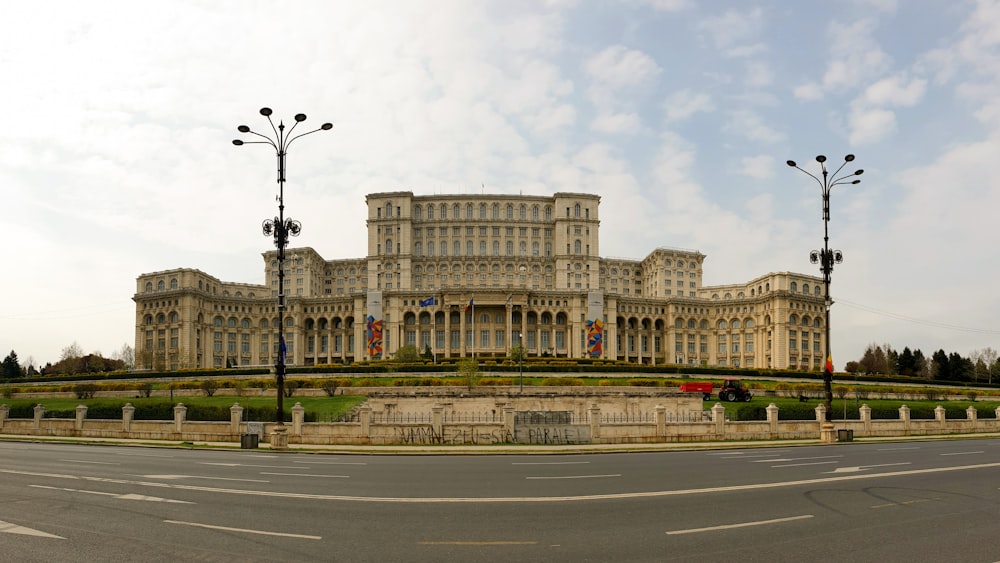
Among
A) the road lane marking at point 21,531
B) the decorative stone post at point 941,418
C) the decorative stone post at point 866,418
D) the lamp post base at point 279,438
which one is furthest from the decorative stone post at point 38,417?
the decorative stone post at point 941,418

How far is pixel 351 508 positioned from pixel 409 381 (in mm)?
46370

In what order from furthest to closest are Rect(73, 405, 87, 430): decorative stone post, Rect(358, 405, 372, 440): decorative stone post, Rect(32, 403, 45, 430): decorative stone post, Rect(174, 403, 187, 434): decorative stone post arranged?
1. Rect(32, 403, 45, 430): decorative stone post
2. Rect(73, 405, 87, 430): decorative stone post
3. Rect(174, 403, 187, 434): decorative stone post
4. Rect(358, 405, 372, 440): decorative stone post

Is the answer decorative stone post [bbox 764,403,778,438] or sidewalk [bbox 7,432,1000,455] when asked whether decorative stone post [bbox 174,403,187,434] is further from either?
decorative stone post [bbox 764,403,778,438]

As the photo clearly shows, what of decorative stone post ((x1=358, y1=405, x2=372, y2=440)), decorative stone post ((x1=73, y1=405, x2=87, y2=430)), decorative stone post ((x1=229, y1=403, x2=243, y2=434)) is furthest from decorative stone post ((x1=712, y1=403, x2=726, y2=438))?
decorative stone post ((x1=73, y1=405, x2=87, y2=430))

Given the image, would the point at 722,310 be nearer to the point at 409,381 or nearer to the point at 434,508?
the point at 409,381

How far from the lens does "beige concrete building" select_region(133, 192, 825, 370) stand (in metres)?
127

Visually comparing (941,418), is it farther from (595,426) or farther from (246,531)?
(246,531)

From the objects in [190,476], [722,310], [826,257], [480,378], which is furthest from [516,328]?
[190,476]

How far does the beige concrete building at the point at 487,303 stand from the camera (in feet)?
418

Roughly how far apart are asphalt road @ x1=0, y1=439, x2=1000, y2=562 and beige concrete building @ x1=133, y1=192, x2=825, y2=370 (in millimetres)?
101746

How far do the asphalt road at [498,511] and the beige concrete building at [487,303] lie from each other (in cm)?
10175

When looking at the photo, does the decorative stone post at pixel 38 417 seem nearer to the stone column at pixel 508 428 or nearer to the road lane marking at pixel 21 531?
the stone column at pixel 508 428

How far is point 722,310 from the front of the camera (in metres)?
140

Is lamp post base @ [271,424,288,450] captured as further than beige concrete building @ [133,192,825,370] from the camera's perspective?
No
